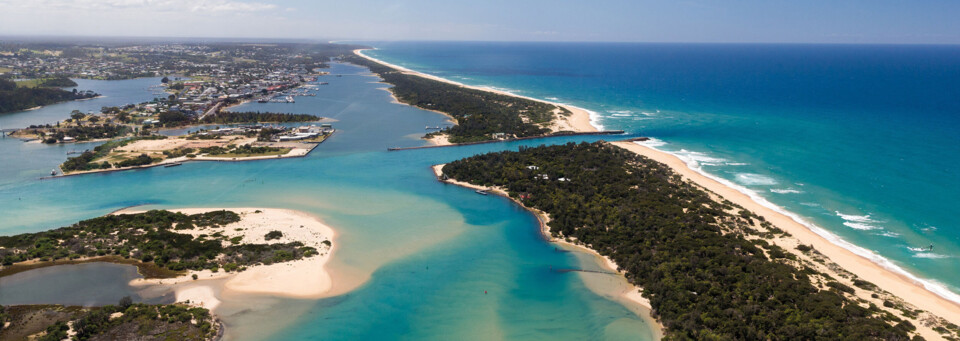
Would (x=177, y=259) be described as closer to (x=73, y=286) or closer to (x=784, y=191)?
(x=73, y=286)

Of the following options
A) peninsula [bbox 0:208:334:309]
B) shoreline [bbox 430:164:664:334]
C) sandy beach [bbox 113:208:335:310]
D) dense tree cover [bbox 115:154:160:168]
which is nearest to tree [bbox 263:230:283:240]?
peninsula [bbox 0:208:334:309]

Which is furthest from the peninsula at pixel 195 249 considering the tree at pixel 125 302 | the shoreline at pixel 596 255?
the shoreline at pixel 596 255

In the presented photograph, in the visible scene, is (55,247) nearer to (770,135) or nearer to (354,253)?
(354,253)

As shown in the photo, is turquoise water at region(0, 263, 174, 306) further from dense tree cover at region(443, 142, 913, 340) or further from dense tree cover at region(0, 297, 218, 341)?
dense tree cover at region(443, 142, 913, 340)

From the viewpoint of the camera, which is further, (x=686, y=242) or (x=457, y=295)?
(x=686, y=242)

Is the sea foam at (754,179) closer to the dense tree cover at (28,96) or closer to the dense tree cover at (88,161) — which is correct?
the dense tree cover at (88,161)

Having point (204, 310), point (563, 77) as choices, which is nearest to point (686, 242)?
point (204, 310)
